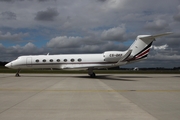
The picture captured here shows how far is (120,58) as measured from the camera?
23.6 m

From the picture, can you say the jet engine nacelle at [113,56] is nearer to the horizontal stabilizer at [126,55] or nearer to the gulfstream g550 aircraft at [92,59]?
the gulfstream g550 aircraft at [92,59]

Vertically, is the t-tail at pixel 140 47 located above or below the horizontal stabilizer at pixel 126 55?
above

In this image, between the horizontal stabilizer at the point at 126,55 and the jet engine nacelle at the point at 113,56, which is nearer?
the horizontal stabilizer at the point at 126,55

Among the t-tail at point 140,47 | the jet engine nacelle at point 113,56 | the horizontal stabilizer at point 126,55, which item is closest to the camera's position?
the horizontal stabilizer at point 126,55

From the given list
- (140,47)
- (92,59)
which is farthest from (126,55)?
(92,59)

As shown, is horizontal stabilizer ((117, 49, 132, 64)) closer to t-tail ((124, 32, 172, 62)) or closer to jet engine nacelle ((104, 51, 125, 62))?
jet engine nacelle ((104, 51, 125, 62))

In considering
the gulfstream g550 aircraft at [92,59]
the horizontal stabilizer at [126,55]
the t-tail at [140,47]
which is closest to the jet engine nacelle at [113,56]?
the gulfstream g550 aircraft at [92,59]

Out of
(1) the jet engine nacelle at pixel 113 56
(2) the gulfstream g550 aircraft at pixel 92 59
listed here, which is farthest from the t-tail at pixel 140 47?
(1) the jet engine nacelle at pixel 113 56

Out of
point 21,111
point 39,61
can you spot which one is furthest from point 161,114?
point 39,61

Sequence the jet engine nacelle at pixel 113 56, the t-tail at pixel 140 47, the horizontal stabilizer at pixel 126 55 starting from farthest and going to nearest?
1. the t-tail at pixel 140 47
2. the jet engine nacelle at pixel 113 56
3. the horizontal stabilizer at pixel 126 55

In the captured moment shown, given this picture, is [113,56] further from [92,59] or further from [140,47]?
[140,47]

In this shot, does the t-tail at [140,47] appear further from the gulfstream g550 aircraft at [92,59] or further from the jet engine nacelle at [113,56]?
the jet engine nacelle at [113,56]

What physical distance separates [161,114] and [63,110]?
3170 mm

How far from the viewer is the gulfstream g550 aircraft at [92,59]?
23656 millimetres
